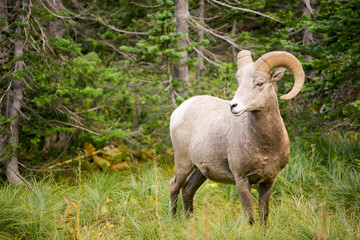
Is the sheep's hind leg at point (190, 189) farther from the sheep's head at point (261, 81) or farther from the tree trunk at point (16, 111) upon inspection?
the tree trunk at point (16, 111)

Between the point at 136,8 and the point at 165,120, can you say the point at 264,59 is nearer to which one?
the point at 165,120

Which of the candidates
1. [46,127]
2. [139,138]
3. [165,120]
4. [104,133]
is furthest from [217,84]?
[46,127]

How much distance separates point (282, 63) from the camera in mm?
3828

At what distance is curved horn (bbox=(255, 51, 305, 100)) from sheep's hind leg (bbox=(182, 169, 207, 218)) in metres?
2.03

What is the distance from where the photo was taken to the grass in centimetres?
394

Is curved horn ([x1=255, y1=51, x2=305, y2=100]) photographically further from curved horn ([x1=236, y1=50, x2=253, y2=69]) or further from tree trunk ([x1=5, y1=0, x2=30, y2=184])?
tree trunk ([x1=5, y1=0, x2=30, y2=184])

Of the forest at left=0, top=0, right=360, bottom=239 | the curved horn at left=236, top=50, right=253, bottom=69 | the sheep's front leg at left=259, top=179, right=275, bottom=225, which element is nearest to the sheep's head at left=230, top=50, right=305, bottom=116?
the curved horn at left=236, top=50, right=253, bottom=69

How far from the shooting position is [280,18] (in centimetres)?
752

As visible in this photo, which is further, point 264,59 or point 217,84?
point 217,84

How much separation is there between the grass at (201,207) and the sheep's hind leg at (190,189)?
0.65 ft

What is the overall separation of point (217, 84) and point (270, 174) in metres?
3.88

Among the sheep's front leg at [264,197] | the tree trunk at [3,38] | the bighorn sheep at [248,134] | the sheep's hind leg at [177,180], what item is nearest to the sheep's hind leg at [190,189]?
the sheep's hind leg at [177,180]

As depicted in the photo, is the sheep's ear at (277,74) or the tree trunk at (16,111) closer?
the sheep's ear at (277,74)

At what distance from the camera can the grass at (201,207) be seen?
3.94 metres
